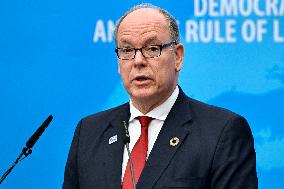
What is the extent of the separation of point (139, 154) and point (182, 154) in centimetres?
→ 18

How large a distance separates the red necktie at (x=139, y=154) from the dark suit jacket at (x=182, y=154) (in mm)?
34

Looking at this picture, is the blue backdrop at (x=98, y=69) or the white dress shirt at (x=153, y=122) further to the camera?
the blue backdrop at (x=98, y=69)

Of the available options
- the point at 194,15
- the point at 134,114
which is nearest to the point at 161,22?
the point at 134,114

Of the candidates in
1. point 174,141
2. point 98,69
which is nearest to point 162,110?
point 174,141

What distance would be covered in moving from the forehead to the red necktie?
331 mm

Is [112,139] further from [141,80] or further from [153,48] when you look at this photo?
[153,48]

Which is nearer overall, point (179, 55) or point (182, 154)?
point (182, 154)

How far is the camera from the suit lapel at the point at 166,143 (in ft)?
7.97

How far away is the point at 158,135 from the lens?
2.57 m

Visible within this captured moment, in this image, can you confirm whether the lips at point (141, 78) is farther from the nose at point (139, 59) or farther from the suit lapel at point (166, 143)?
the suit lapel at point (166, 143)

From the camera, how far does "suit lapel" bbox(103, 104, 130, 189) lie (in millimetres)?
2514

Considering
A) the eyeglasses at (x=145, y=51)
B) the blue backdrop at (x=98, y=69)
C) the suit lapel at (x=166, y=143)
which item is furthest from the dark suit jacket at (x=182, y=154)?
the blue backdrop at (x=98, y=69)

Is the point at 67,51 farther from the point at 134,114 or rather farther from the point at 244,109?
the point at 134,114

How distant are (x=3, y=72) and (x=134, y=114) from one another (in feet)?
5.56
